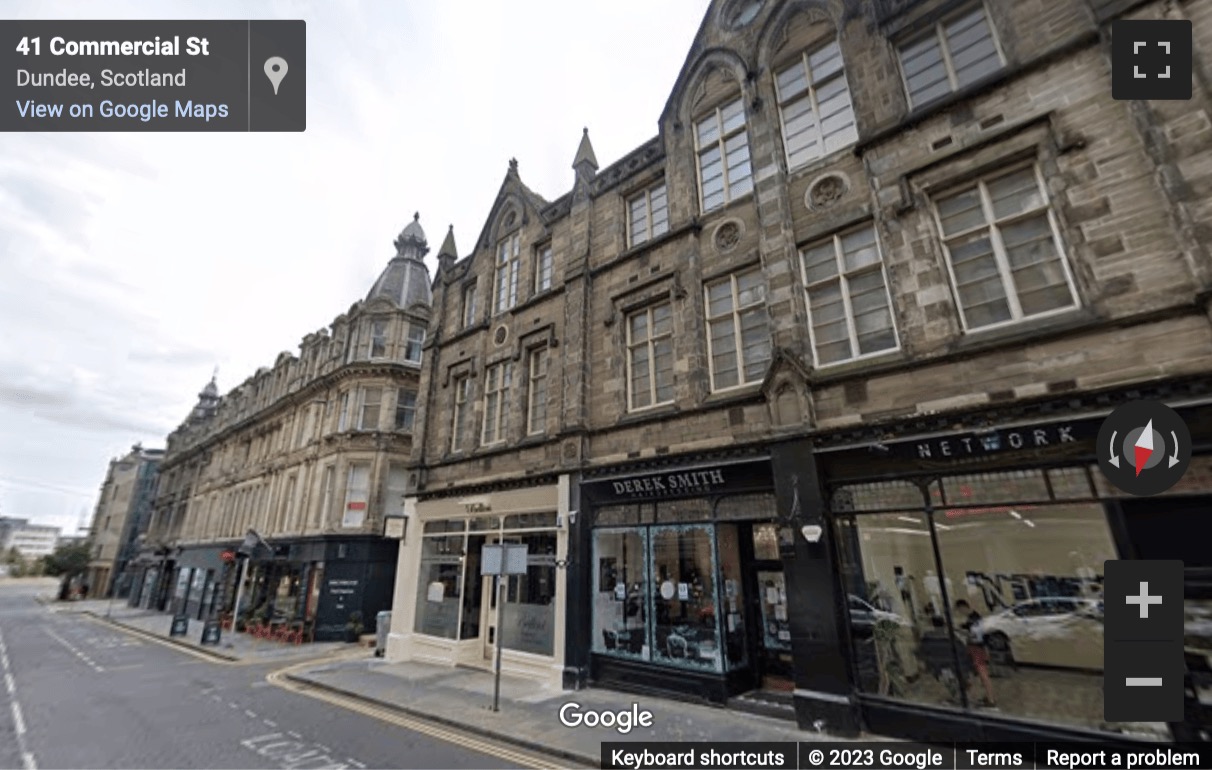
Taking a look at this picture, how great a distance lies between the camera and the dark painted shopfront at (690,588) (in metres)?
9.49

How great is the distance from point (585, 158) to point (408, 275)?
17449 mm

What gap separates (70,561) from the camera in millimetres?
60375

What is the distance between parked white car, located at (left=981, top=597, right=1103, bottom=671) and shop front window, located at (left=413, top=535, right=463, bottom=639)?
486 inches

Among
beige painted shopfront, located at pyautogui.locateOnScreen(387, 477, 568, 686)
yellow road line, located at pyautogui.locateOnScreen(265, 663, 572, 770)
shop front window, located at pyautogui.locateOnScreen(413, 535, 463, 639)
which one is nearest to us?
yellow road line, located at pyautogui.locateOnScreen(265, 663, 572, 770)

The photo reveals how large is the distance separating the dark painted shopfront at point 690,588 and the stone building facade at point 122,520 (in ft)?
213

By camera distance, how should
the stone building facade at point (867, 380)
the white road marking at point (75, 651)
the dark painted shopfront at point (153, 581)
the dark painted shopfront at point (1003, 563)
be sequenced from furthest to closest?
the dark painted shopfront at point (153, 581) → the white road marking at point (75, 651) → the stone building facade at point (867, 380) → the dark painted shopfront at point (1003, 563)

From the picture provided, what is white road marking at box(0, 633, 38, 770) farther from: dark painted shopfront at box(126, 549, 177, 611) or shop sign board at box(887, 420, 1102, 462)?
dark painted shopfront at box(126, 549, 177, 611)

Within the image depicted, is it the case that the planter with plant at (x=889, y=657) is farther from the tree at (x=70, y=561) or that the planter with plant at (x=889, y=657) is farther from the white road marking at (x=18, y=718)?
the tree at (x=70, y=561)

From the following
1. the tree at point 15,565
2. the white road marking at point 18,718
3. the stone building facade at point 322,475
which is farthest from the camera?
the tree at point 15,565

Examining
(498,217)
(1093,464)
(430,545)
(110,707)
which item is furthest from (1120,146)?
(110,707)

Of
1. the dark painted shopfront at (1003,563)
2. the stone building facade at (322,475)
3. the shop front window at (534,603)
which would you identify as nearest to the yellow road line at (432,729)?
Answer: the shop front window at (534,603)

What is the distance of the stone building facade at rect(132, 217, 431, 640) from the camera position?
72.2ft

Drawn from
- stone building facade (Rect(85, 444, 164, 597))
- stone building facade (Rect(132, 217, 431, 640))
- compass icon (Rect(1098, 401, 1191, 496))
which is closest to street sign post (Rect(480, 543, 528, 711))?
compass icon (Rect(1098, 401, 1191, 496))

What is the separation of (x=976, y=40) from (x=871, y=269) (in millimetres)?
4474
